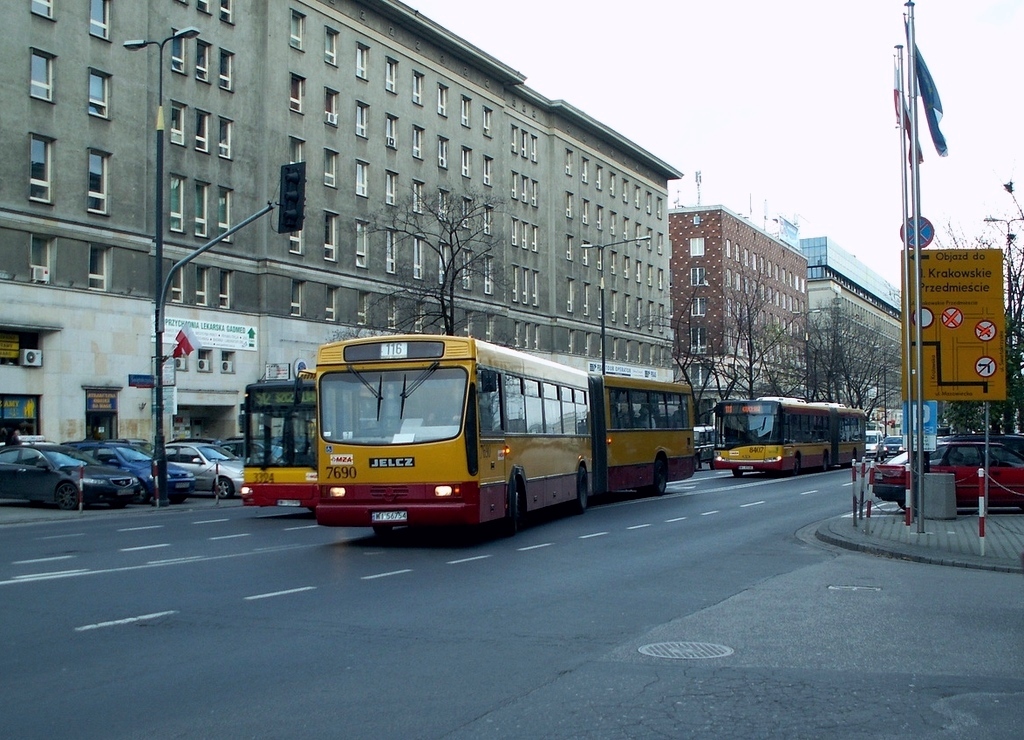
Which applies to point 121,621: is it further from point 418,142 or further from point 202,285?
point 418,142

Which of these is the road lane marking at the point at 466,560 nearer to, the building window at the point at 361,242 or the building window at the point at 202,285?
the building window at the point at 202,285

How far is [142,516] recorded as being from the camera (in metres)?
26.2

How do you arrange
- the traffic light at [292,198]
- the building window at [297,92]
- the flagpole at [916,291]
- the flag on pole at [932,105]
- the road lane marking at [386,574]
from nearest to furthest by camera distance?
1. the road lane marking at [386,574]
2. the flagpole at [916,291]
3. the flag on pole at [932,105]
4. the traffic light at [292,198]
5. the building window at [297,92]

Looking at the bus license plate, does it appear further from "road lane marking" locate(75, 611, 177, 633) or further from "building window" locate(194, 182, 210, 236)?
"building window" locate(194, 182, 210, 236)

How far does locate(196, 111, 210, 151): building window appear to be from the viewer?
49.0 m

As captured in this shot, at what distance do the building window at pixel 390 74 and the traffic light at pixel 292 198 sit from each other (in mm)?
38238

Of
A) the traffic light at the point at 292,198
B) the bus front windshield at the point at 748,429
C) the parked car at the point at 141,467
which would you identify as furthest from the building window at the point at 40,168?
the bus front windshield at the point at 748,429

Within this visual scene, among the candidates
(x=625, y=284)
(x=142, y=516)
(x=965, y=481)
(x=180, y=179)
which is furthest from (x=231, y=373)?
(x=625, y=284)

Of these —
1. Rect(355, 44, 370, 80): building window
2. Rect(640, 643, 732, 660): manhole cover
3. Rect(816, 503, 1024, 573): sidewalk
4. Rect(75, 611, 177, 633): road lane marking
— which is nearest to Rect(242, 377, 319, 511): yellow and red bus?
Rect(816, 503, 1024, 573): sidewalk

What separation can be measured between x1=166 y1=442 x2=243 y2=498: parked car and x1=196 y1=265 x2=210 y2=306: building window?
1608cm

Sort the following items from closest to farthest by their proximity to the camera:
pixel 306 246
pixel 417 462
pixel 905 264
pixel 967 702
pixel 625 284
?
1. pixel 967 702
2. pixel 417 462
3. pixel 905 264
4. pixel 306 246
5. pixel 625 284

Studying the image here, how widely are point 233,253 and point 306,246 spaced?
440cm

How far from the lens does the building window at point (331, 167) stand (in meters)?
55.4

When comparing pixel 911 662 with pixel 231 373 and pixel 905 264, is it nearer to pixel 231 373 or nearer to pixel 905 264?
pixel 905 264
